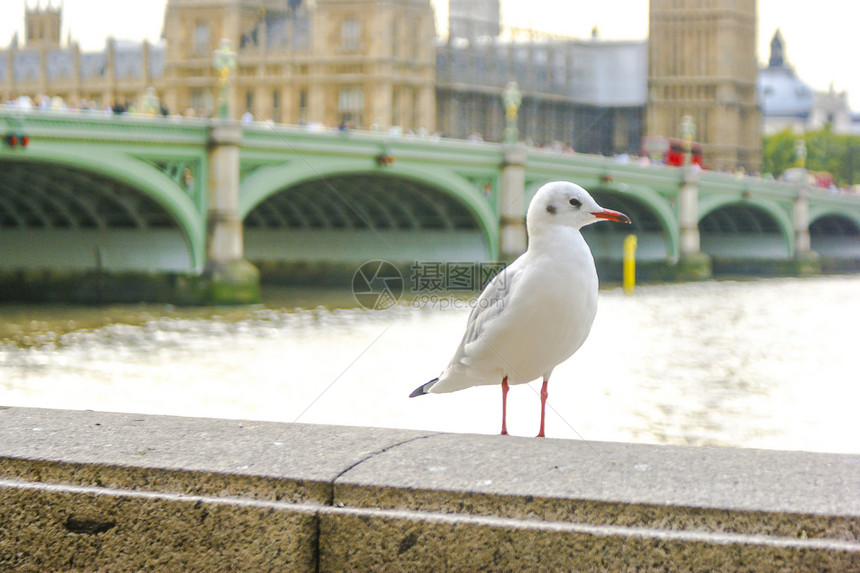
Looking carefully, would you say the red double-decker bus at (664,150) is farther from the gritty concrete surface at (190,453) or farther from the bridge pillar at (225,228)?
the gritty concrete surface at (190,453)

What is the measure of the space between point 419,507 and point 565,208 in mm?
696

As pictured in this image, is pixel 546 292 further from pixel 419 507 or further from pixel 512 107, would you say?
pixel 512 107

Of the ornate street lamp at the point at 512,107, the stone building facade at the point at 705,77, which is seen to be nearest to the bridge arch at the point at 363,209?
the ornate street lamp at the point at 512,107

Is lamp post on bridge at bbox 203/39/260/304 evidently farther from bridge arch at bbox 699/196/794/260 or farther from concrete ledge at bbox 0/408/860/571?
bridge arch at bbox 699/196/794/260

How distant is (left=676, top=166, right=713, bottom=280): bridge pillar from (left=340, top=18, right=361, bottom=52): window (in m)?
21.3

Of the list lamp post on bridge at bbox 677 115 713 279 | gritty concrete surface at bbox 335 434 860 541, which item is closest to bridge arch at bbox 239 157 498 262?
lamp post on bridge at bbox 677 115 713 279

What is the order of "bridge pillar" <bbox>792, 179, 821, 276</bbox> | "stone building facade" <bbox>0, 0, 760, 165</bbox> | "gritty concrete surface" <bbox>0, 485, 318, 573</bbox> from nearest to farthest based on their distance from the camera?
"gritty concrete surface" <bbox>0, 485, 318, 573</bbox>
"bridge pillar" <bbox>792, 179, 821, 276</bbox>
"stone building facade" <bbox>0, 0, 760, 165</bbox>

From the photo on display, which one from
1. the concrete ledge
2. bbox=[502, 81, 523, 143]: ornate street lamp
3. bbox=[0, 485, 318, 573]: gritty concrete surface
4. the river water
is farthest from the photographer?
bbox=[502, 81, 523, 143]: ornate street lamp

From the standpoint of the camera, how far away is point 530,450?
6.91 feet

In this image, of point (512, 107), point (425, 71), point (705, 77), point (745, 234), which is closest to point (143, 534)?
point (512, 107)

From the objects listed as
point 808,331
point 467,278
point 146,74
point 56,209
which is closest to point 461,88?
point 146,74

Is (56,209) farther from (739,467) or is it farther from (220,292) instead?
(739,467)

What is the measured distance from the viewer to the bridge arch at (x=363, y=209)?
19328 millimetres

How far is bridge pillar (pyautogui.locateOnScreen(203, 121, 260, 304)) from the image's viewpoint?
19172 millimetres
